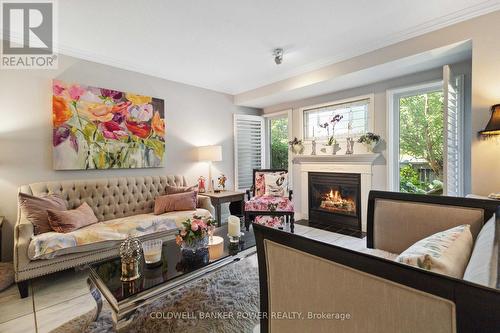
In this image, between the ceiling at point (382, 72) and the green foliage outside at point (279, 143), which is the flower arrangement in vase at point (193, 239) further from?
the green foliage outside at point (279, 143)

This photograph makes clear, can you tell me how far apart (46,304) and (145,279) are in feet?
3.79

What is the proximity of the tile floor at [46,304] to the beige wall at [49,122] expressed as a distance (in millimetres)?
798

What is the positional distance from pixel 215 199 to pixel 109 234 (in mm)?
1580

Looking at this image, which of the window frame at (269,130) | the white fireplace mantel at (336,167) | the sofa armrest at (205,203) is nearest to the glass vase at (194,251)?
the sofa armrest at (205,203)

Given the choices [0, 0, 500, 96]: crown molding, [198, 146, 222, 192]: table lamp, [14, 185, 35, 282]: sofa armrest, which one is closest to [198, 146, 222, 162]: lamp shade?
[198, 146, 222, 192]: table lamp

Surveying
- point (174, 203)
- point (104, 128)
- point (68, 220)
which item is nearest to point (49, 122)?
point (104, 128)

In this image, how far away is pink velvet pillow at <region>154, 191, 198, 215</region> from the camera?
3191 millimetres

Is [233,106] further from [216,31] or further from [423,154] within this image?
[423,154]

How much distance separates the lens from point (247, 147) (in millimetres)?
5047

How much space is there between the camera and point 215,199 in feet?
12.2

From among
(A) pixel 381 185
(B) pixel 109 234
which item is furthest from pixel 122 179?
(A) pixel 381 185

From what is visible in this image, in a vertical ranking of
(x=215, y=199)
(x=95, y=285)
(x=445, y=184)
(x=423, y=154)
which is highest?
(x=423, y=154)

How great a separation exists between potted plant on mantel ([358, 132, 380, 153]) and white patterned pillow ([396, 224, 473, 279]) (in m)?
2.67

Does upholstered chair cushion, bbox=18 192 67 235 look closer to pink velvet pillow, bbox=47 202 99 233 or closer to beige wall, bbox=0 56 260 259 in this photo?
pink velvet pillow, bbox=47 202 99 233
